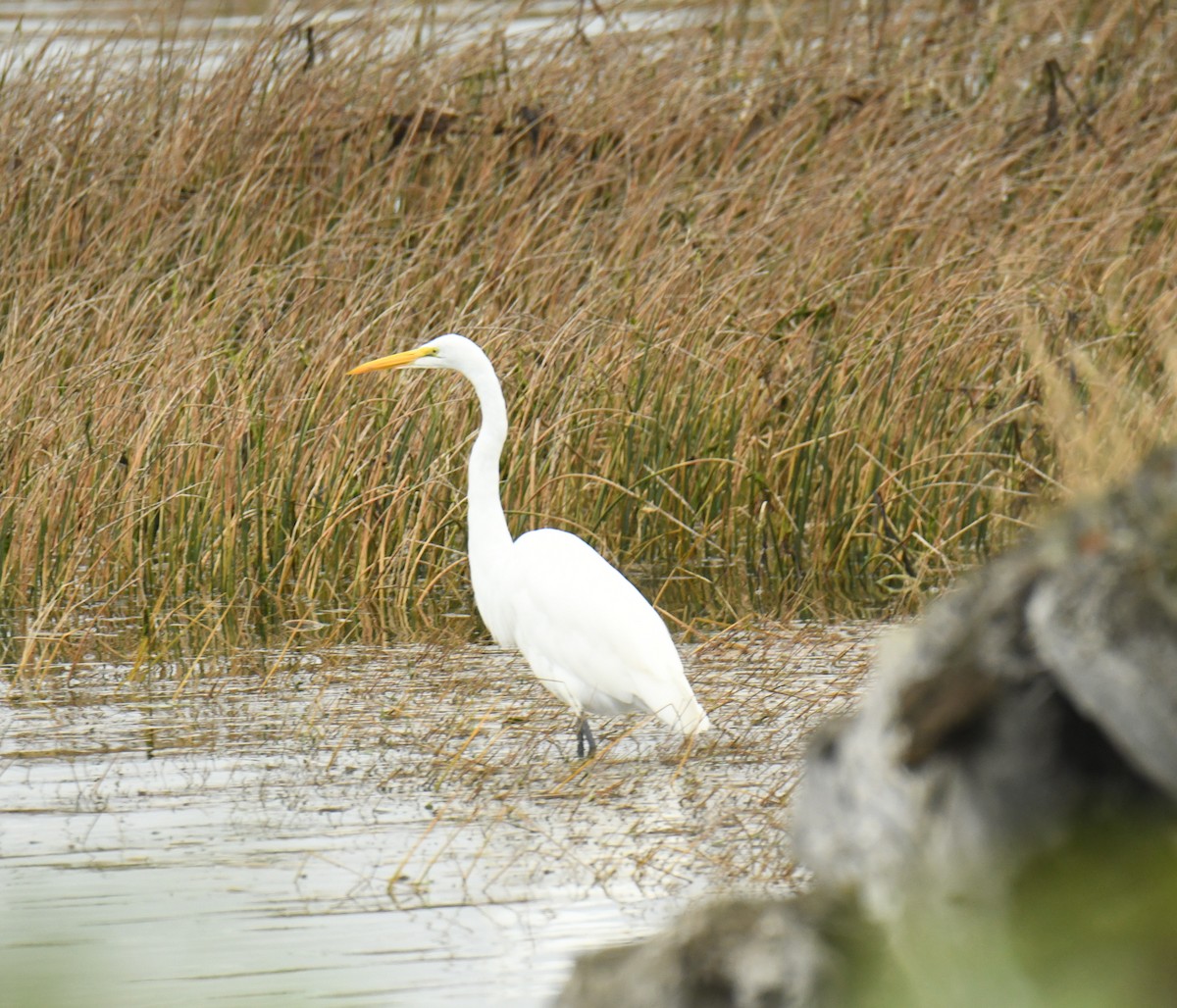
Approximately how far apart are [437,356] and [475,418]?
4.44 ft

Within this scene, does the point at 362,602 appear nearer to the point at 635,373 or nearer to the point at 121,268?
the point at 635,373

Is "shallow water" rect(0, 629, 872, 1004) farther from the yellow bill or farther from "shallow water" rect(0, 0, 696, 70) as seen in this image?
"shallow water" rect(0, 0, 696, 70)

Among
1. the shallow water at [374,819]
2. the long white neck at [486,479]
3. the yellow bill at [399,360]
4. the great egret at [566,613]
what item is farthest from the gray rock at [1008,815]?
the yellow bill at [399,360]

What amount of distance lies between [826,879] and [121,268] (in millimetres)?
6559

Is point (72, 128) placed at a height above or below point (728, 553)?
above

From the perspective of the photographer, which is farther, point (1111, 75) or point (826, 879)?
point (1111, 75)

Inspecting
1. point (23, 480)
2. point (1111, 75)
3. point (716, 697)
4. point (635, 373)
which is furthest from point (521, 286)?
point (1111, 75)

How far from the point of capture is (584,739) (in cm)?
530

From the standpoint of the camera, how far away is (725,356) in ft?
23.6

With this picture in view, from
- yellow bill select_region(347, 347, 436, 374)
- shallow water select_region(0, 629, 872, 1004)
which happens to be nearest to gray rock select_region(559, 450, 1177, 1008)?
shallow water select_region(0, 629, 872, 1004)

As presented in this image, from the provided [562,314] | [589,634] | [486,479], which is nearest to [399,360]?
[486,479]

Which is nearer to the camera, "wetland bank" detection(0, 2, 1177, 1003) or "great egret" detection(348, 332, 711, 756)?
"wetland bank" detection(0, 2, 1177, 1003)

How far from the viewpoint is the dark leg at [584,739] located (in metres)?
5.14

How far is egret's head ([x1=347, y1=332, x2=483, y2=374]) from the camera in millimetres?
5855
